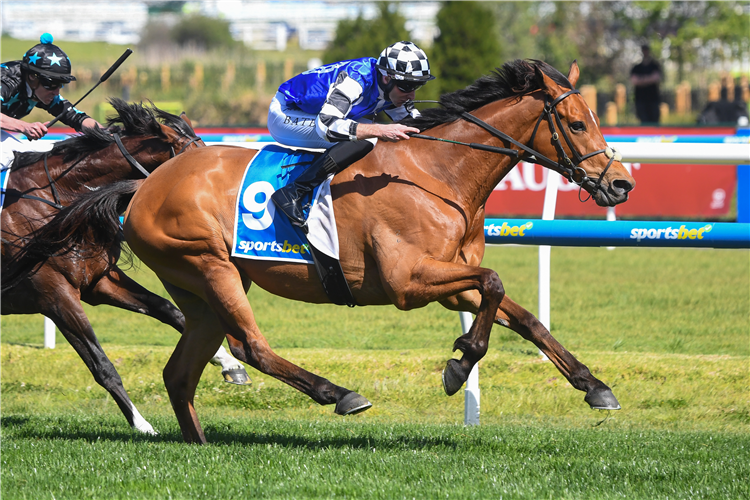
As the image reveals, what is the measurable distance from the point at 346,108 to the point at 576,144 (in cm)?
113

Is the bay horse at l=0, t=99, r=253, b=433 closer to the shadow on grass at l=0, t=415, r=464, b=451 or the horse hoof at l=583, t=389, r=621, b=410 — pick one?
the shadow on grass at l=0, t=415, r=464, b=451

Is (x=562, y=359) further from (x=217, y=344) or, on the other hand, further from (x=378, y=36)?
(x=378, y=36)

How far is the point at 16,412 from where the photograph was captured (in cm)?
609

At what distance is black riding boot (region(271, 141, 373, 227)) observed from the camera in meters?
4.58

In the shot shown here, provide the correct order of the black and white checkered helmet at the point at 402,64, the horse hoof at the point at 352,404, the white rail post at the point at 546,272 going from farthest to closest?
the white rail post at the point at 546,272 → the black and white checkered helmet at the point at 402,64 → the horse hoof at the point at 352,404

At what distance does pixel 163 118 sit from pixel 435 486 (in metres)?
3.16

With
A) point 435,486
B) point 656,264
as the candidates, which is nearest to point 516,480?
point 435,486

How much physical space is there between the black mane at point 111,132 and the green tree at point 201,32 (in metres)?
57.6

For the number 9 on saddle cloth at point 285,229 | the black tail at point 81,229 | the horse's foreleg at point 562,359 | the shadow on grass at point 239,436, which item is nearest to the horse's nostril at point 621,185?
→ the horse's foreleg at point 562,359

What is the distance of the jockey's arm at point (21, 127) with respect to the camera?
5.50 meters

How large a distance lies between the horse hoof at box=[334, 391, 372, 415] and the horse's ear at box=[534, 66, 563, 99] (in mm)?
1736

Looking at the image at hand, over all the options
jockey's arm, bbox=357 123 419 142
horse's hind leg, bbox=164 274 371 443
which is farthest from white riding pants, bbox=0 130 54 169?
jockey's arm, bbox=357 123 419 142

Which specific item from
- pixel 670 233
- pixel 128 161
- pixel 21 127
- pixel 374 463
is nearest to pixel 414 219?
pixel 374 463

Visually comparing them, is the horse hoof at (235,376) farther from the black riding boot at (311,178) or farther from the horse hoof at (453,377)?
the horse hoof at (453,377)
